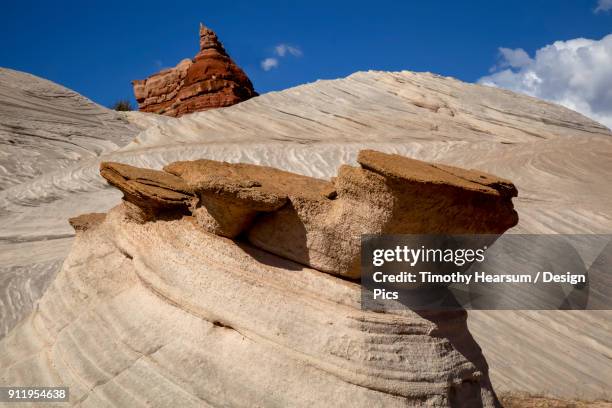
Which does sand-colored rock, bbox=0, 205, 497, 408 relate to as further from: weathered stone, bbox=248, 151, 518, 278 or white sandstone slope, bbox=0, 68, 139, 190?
white sandstone slope, bbox=0, 68, 139, 190

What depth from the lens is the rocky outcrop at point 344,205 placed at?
1972 mm

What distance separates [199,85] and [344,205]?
23.1 meters

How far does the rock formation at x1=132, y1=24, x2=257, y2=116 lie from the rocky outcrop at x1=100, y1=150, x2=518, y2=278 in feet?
70.0

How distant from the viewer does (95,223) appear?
10.1 ft

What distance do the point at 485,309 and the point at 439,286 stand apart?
2596 millimetres

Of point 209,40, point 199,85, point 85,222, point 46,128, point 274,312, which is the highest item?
point 209,40

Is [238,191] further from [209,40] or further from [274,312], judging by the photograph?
[209,40]

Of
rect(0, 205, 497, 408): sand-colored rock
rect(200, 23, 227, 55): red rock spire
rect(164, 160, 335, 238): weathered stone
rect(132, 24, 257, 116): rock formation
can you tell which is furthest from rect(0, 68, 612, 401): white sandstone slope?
rect(200, 23, 227, 55): red rock spire

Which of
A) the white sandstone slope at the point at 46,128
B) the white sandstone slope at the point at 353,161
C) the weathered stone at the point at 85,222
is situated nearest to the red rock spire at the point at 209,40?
the white sandstone slope at the point at 46,128

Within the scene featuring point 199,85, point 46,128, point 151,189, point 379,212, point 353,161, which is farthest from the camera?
point 199,85

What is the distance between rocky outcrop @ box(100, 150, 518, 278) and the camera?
6.47 feet

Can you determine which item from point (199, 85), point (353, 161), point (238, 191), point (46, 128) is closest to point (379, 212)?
point (238, 191)

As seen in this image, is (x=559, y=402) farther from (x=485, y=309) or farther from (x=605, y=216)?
(x=605, y=216)

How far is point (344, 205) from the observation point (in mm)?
2148
